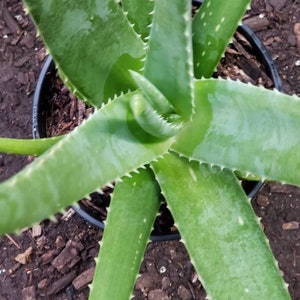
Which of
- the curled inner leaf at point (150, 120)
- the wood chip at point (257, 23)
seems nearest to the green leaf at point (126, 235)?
the curled inner leaf at point (150, 120)

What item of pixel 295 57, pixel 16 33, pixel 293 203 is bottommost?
pixel 293 203

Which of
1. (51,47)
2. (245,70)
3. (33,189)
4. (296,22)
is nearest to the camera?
(33,189)

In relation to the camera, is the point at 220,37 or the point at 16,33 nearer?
the point at 220,37

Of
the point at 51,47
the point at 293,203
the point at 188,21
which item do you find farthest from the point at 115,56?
the point at 293,203

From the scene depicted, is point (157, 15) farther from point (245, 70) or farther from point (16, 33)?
point (16, 33)

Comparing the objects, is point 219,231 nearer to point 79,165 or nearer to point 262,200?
point 79,165

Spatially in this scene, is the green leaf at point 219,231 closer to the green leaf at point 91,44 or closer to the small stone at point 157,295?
the green leaf at point 91,44
